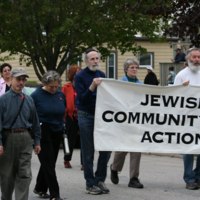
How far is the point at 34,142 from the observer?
868cm

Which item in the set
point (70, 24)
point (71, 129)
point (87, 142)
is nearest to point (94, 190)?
point (87, 142)

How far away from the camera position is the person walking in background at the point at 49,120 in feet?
30.7

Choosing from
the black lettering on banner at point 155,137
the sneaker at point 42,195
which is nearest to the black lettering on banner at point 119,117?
the black lettering on banner at point 155,137

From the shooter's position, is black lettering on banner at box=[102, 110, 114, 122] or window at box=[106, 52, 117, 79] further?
window at box=[106, 52, 117, 79]

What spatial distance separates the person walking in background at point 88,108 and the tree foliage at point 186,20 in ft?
36.8

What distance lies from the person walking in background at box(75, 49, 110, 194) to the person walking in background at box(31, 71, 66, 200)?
18.1 inches

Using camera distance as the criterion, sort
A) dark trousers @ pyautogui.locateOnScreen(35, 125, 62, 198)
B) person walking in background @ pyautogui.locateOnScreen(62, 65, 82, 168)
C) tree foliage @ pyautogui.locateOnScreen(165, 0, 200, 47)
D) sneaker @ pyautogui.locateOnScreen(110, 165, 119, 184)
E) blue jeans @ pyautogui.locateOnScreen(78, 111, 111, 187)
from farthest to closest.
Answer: tree foliage @ pyautogui.locateOnScreen(165, 0, 200, 47) → person walking in background @ pyautogui.locateOnScreen(62, 65, 82, 168) → sneaker @ pyautogui.locateOnScreen(110, 165, 119, 184) → blue jeans @ pyautogui.locateOnScreen(78, 111, 111, 187) → dark trousers @ pyautogui.locateOnScreen(35, 125, 62, 198)

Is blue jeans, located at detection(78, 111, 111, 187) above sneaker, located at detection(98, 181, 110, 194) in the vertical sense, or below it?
above

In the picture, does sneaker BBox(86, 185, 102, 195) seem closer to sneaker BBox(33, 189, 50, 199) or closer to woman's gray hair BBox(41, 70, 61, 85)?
sneaker BBox(33, 189, 50, 199)

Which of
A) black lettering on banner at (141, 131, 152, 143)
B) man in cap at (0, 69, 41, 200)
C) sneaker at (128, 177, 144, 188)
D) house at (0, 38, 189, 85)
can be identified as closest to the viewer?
man in cap at (0, 69, 41, 200)

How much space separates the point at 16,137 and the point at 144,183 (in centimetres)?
348

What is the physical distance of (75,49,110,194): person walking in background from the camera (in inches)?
386

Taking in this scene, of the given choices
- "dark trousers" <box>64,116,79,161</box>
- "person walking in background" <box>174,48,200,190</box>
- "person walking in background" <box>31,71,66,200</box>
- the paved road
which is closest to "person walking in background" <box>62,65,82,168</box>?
"dark trousers" <box>64,116,79,161</box>

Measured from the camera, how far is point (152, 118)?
10.4 meters
